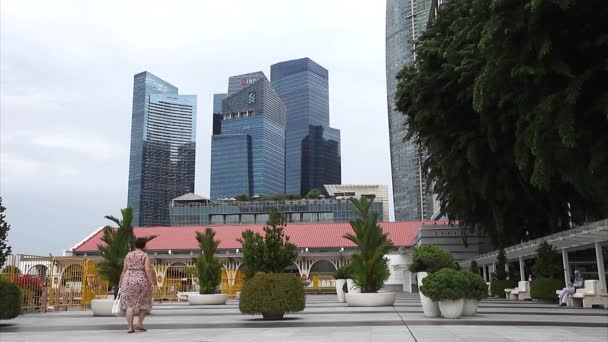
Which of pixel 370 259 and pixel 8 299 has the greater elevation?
pixel 370 259

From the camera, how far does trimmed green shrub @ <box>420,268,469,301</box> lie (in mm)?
12344

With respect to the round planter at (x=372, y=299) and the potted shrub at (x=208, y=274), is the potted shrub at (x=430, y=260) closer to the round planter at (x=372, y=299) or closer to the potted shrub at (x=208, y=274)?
the round planter at (x=372, y=299)

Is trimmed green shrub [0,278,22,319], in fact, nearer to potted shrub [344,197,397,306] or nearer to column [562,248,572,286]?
potted shrub [344,197,397,306]

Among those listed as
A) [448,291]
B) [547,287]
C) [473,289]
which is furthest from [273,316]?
[547,287]

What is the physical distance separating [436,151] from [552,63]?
10.1 metres

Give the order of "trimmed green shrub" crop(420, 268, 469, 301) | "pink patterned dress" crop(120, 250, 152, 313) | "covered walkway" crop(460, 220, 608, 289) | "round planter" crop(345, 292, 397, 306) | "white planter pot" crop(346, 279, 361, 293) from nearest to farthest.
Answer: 1. "pink patterned dress" crop(120, 250, 152, 313)
2. "trimmed green shrub" crop(420, 268, 469, 301)
3. "covered walkway" crop(460, 220, 608, 289)
4. "round planter" crop(345, 292, 397, 306)
5. "white planter pot" crop(346, 279, 361, 293)

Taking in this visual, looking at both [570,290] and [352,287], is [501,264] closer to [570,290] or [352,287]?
[570,290]

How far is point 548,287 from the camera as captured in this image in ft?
67.7

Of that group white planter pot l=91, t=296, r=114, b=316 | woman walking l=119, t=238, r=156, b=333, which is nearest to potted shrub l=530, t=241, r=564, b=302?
white planter pot l=91, t=296, r=114, b=316

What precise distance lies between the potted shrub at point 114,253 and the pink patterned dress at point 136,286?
523 cm

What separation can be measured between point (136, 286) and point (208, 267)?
12295 millimetres

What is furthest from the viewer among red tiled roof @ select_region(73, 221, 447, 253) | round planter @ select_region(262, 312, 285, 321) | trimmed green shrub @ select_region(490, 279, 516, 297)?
red tiled roof @ select_region(73, 221, 447, 253)

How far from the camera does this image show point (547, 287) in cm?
2064

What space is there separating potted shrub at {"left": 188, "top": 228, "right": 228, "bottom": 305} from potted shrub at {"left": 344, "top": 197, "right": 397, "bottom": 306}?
6.37m
